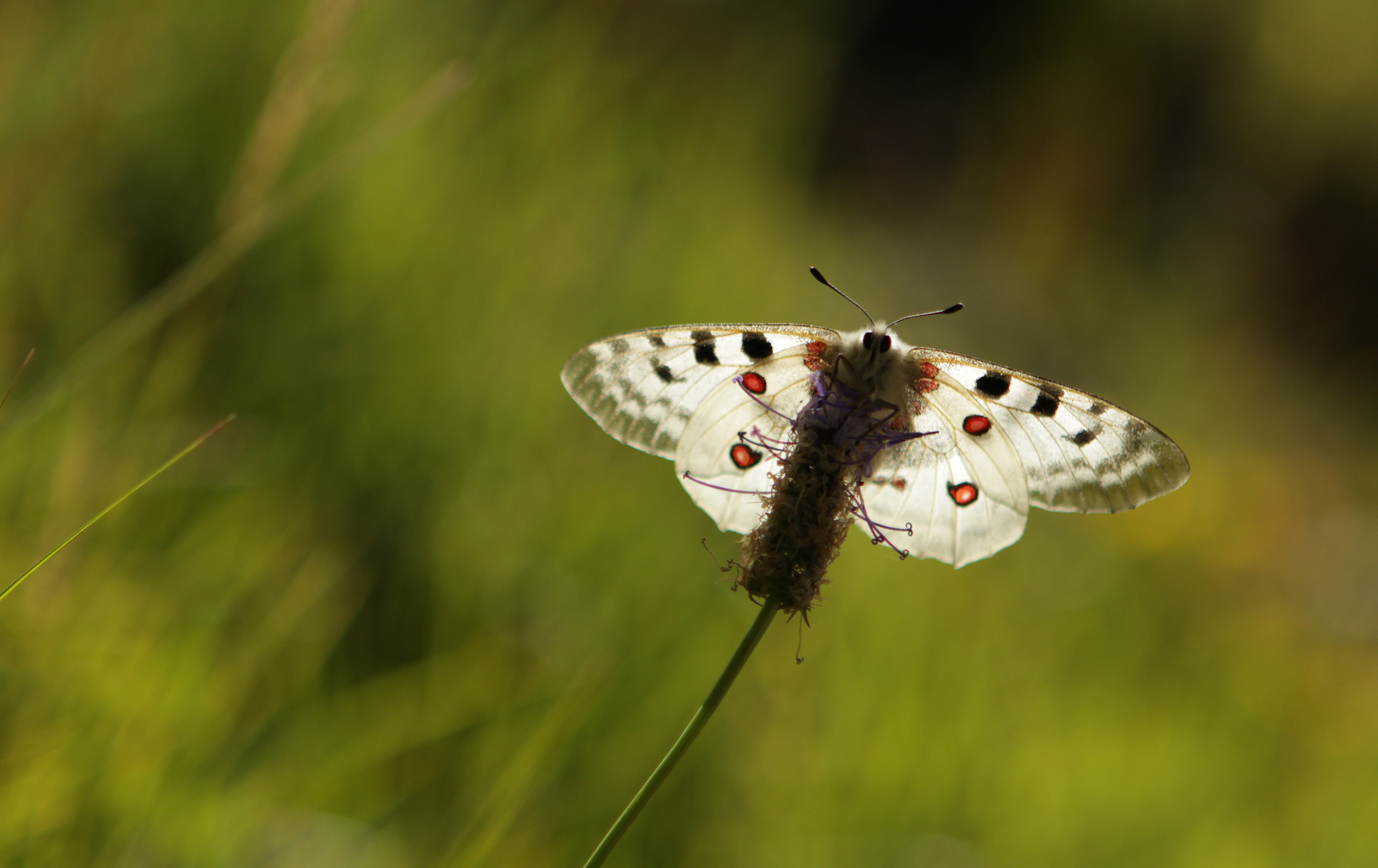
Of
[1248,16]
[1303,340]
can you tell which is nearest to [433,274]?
[1303,340]

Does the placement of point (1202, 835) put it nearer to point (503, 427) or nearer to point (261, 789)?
point (503, 427)

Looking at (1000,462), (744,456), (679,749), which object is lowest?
(679,749)

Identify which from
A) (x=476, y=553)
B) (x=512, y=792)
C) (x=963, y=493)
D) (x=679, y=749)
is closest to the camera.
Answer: (x=679, y=749)

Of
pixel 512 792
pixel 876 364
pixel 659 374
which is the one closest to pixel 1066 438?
pixel 876 364

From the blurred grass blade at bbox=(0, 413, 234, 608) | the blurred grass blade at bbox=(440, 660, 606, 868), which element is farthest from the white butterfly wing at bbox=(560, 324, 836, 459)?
the blurred grass blade at bbox=(0, 413, 234, 608)

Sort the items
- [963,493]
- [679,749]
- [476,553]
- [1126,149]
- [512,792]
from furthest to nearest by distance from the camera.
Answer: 1. [1126,149]
2. [476,553]
3. [963,493]
4. [512,792]
5. [679,749]

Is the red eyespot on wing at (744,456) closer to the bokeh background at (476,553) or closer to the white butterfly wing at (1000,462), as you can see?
the white butterfly wing at (1000,462)

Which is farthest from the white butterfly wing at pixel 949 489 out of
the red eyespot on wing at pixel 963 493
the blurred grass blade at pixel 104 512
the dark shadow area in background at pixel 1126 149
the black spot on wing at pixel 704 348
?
the dark shadow area in background at pixel 1126 149

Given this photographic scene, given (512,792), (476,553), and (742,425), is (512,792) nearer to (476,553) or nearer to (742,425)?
(742,425)
